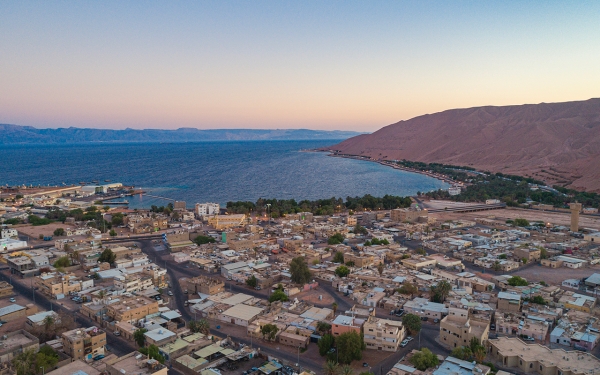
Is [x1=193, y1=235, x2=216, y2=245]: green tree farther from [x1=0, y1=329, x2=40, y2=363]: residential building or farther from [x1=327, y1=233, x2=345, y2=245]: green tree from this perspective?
[x1=0, y1=329, x2=40, y2=363]: residential building

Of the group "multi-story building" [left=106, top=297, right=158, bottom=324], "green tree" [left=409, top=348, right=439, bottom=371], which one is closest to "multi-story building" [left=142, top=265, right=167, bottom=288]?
"multi-story building" [left=106, top=297, right=158, bottom=324]

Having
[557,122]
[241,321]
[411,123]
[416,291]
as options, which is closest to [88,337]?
[241,321]

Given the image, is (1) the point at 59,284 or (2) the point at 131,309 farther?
(1) the point at 59,284

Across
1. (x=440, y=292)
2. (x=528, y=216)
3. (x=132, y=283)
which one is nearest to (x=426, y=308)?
(x=440, y=292)

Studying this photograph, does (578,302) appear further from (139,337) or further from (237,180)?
(237,180)

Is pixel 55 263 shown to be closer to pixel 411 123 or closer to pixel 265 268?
pixel 265 268
